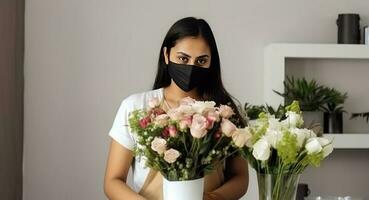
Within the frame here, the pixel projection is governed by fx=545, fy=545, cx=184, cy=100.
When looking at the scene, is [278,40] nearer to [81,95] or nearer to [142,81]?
[142,81]

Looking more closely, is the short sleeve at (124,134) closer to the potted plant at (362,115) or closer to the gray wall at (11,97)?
the gray wall at (11,97)

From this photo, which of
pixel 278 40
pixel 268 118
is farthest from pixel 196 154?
pixel 278 40

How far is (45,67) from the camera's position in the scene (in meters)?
2.63

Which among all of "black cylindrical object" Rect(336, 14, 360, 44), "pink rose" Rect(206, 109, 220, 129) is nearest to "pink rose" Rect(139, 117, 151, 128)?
"pink rose" Rect(206, 109, 220, 129)

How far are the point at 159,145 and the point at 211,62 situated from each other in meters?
0.47

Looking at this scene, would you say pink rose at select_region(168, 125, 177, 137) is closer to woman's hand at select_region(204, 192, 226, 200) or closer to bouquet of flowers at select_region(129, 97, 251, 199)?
bouquet of flowers at select_region(129, 97, 251, 199)

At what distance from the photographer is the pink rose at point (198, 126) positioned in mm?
1099

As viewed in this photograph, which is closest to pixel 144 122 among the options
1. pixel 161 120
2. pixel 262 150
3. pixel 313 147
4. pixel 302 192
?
pixel 161 120

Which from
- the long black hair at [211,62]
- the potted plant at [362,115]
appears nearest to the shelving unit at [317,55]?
Result: the potted plant at [362,115]

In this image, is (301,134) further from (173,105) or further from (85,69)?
(85,69)

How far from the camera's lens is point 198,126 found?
110 cm

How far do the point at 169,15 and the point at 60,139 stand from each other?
2.65 ft

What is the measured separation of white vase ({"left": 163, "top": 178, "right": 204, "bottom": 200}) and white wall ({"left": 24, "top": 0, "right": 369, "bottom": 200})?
1.52 meters

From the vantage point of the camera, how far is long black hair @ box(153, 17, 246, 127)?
4.82 ft
